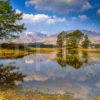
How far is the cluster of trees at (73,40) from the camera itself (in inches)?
7185

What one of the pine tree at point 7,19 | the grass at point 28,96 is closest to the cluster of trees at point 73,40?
the pine tree at point 7,19

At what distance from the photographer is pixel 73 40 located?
184125 mm

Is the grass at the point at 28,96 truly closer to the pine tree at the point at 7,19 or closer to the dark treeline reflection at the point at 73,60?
the dark treeline reflection at the point at 73,60

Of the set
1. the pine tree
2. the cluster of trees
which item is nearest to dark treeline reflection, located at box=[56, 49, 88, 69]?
the pine tree

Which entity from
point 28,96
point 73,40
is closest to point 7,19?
point 28,96

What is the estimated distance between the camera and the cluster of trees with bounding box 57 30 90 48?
182500mm

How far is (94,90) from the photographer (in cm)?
2555

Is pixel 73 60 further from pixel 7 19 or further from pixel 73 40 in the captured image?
pixel 73 40

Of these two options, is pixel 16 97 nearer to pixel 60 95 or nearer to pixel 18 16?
pixel 60 95

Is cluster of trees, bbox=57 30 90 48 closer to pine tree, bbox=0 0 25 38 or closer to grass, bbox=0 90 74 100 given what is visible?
pine tree, bbox=0 0 25 38

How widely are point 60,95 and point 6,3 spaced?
6602 centimetres

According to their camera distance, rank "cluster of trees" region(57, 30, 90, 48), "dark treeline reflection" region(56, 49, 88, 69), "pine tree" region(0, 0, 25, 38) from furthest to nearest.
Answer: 1. "cluster of trees" region(57, 30, 90, 48)
2. "pine tree" region(0, 0, 25, 38)
3. "dark treeline reflection" region(56, 49, 88, 69)

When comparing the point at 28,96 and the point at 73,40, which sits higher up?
the point at 73,40

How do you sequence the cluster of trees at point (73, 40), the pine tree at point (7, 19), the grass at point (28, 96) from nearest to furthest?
the grass at point (28, 96), the pine tree at point (7, 19), the cluster of trees at point (73, 40)
